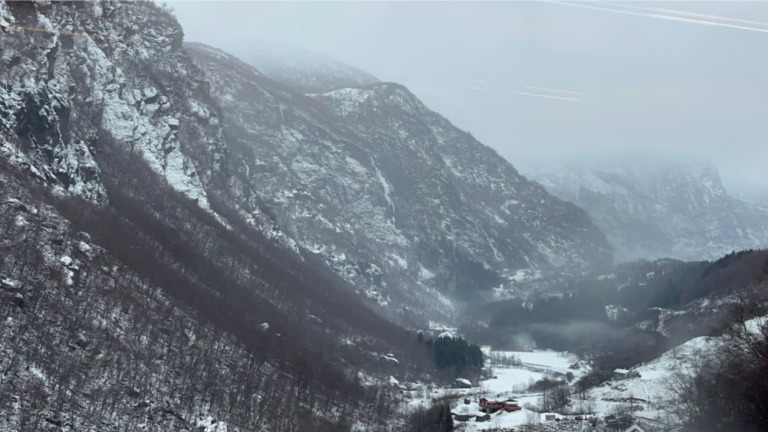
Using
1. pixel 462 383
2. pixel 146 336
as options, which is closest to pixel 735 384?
pixel 146 336

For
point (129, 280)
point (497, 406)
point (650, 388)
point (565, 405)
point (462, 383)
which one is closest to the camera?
point (129, 280)

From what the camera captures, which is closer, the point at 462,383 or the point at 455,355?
the point at 462,383

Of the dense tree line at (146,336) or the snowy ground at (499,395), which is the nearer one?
the dense tree line at (146,336)

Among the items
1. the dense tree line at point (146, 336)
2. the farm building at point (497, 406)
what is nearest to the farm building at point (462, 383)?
the dense tree line at point (146, 336)

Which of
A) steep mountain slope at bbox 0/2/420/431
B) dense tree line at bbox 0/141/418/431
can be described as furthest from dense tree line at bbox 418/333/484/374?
dense tree line at bbox 0/141/418/431

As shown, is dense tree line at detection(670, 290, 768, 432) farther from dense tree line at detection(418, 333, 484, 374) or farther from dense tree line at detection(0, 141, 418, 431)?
dense tree line at detection(418, 333, 484, 374)

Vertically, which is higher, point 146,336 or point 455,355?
point 455,355

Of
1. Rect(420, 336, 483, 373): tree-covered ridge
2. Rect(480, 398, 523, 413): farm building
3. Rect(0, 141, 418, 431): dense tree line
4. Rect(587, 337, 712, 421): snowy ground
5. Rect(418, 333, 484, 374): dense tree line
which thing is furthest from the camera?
Rect(420, 336, 483, 373): tree-covered ridge

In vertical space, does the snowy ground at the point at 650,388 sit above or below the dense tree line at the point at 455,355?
below

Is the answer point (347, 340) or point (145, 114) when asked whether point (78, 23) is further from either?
point (347, 340)

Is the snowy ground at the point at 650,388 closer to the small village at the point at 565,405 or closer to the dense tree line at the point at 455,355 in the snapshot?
the small village at the point at 565,405

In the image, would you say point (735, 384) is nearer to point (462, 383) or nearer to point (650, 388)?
point (650, 388)
